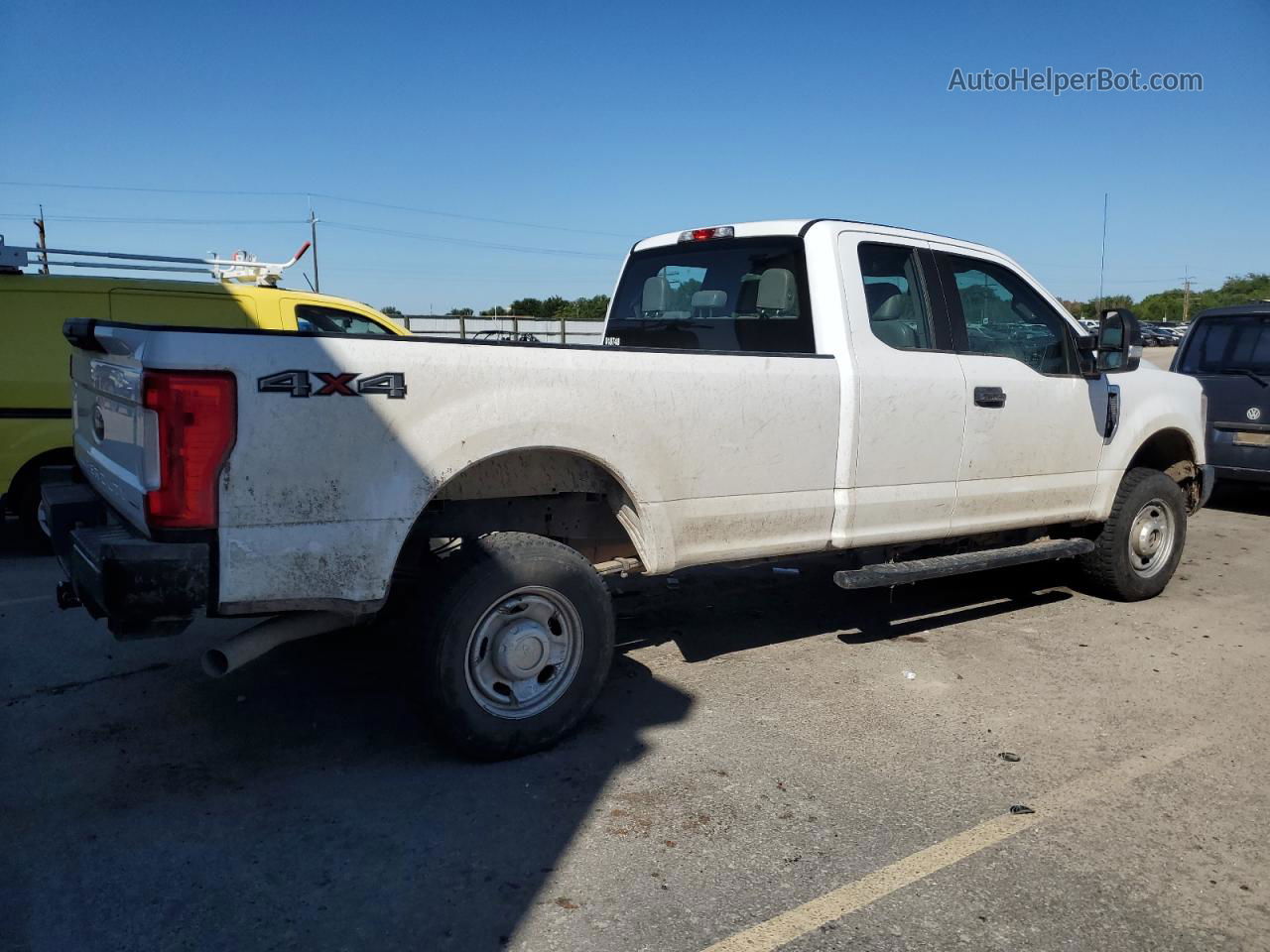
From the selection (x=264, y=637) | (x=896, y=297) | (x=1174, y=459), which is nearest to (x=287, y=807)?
(x=264, y=637)

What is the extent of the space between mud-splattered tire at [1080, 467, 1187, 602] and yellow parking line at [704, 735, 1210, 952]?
7.07 feet

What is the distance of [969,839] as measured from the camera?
3438 mm

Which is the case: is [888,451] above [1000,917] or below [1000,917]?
above

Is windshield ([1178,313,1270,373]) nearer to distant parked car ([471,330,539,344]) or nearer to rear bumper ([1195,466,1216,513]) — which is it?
rear bumper ([1195,466,1216,513])

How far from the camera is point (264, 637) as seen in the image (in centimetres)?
363

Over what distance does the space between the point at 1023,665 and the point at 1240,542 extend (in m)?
4.61

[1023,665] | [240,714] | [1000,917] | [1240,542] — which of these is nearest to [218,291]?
[240,714]

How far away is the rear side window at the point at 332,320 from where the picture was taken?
8.07 metres

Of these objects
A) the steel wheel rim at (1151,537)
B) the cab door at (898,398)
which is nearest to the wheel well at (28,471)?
the cab door at (898,398)

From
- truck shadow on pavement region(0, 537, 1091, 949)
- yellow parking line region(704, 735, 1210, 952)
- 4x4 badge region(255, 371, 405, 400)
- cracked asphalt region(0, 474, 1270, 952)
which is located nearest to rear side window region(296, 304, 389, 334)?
cracked asphalt region(0, 474, 1270, 952)

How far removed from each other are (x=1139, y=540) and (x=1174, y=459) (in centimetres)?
79

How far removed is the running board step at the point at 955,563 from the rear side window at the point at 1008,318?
100 cm

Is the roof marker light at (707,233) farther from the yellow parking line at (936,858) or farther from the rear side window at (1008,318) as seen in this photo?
the yellow parking line at (936,858)

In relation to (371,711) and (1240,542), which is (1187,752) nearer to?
(371,711)
